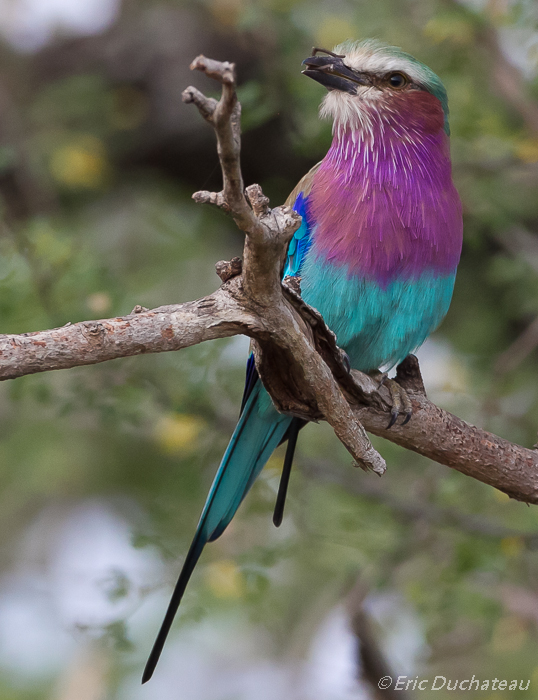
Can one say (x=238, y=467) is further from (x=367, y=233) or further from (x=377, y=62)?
(x=377, y=62)

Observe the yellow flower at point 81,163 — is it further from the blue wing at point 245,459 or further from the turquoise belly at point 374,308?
the turquoise belly at point 374,308

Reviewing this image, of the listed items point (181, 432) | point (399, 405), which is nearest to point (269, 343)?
point (399, 405)

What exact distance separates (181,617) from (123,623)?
0.19m

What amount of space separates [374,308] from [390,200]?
312 millimetres

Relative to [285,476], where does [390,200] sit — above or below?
above

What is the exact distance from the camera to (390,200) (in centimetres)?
241

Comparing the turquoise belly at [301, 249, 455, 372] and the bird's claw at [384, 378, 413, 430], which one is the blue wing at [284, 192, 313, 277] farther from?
the bird's claw at [384, 378, 413, 430]

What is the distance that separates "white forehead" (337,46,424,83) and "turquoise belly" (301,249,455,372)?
24.1 inches

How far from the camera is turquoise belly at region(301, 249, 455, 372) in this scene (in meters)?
2.38

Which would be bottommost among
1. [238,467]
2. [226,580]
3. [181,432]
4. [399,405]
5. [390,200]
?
[226,580]

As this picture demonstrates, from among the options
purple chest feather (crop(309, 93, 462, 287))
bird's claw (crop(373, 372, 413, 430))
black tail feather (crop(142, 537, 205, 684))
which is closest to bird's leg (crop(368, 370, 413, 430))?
bird's claw (crop(373, 372, 413, 430))

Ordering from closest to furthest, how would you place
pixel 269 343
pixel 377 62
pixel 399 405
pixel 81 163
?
pixel 269 343 → pixel 399 405 → pixel 377 62 → pixel 81 163

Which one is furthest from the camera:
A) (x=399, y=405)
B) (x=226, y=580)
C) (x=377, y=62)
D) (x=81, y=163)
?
(x=81, y=163)

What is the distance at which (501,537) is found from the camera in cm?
293
